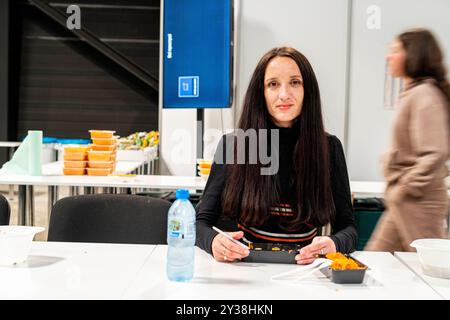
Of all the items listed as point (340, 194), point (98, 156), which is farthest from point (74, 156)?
point (340, 194)

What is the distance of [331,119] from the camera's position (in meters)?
4.89

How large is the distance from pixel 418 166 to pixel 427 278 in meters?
0.95

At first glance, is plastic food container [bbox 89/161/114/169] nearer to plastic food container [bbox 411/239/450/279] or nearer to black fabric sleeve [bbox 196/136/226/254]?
black fabric sleeve [bbox 196/136/226/254]

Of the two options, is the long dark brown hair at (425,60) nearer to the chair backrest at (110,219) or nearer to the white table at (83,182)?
the chair backrest at (110,219)

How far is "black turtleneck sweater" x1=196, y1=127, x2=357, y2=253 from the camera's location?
2094 millimetres

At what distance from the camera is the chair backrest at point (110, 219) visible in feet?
7.19

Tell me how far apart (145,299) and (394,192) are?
153cm

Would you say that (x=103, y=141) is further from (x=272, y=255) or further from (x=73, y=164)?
(x=272, y=255)

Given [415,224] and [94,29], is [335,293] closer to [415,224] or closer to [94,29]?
[415,224]

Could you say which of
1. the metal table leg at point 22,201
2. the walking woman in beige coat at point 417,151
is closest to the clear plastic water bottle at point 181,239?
the walking woman in beige coat at point 417,151

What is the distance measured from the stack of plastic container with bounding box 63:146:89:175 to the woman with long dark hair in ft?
7.29

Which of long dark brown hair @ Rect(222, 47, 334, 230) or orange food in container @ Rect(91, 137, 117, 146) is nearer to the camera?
long dark brown hair @ Rect(222, 47, 334, 230)

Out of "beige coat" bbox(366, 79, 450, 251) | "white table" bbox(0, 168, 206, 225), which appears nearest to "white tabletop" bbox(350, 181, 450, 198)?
"white table" bbox(0, 168, 206, 225)

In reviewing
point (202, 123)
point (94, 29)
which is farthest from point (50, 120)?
point (202, 123)
